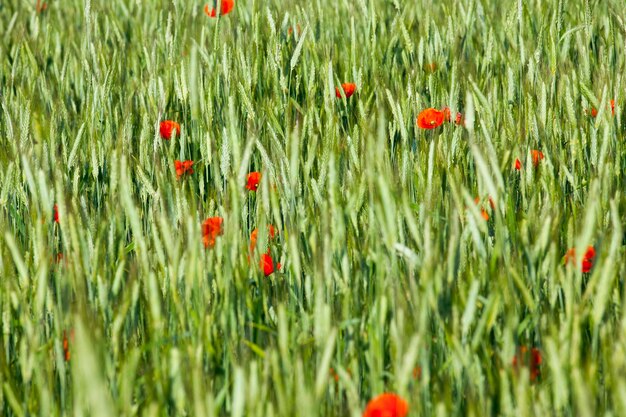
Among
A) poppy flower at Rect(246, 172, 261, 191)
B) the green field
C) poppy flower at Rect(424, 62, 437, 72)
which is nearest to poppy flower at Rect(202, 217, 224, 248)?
the green field

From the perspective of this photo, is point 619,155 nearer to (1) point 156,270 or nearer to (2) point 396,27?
(1) point 156,270

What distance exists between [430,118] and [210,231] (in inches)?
23.7

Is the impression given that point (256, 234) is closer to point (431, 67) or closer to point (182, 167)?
point (182, 167)

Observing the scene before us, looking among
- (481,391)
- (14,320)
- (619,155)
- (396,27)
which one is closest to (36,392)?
(14,320)

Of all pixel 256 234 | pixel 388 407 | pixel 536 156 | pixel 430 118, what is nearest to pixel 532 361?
pixel 388 407

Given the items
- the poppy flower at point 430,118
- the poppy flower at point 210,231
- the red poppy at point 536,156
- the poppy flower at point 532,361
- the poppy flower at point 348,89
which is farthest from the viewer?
the poppy flower at point 348,89

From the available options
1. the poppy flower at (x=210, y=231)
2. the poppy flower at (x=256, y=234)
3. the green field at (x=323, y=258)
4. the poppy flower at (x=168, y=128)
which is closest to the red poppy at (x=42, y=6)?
the green field at (x=323, y=258)

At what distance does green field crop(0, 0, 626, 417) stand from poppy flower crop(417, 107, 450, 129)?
1 cm

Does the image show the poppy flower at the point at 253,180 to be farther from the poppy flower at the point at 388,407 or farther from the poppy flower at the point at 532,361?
the poppy flower at the point at 388,407

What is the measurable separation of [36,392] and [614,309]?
671 mm

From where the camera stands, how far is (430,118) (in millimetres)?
1686

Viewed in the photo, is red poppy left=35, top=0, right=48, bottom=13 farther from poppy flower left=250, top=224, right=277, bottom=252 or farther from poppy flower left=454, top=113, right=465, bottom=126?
poppy flower left=250, top=224, right=277, bottom=252

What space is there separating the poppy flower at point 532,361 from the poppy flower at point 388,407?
7.0 inches

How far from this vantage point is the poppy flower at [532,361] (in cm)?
96
